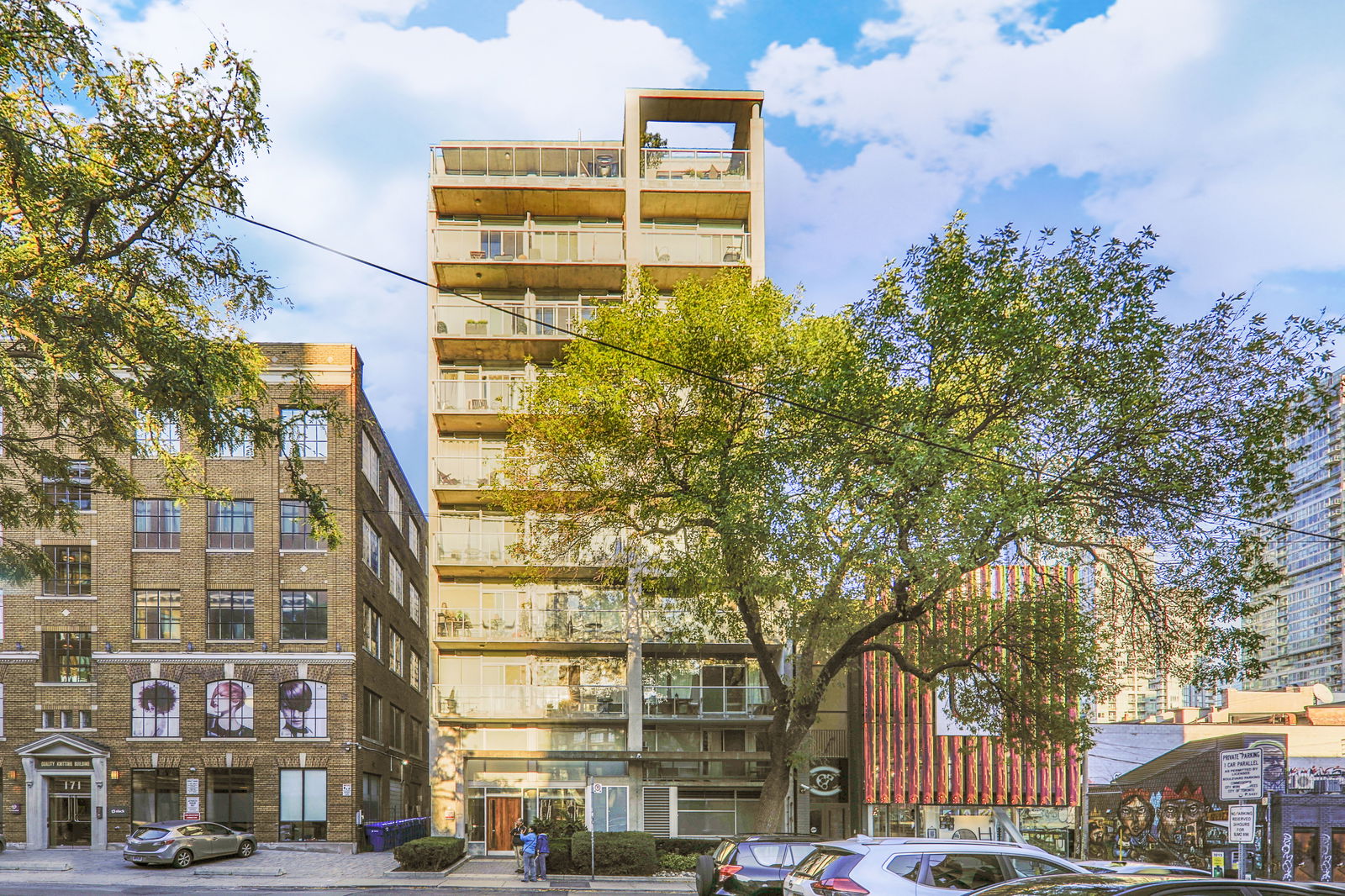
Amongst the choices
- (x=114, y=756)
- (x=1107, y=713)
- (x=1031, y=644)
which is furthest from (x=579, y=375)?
(x=1107, y=713)

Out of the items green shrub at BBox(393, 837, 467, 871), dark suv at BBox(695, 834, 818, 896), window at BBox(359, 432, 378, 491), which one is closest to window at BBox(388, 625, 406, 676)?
window at BBox(359, 432, 378, 491)

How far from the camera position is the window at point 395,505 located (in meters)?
51.0

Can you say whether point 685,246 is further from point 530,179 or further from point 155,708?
point 155,708

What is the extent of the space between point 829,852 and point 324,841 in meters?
29.0

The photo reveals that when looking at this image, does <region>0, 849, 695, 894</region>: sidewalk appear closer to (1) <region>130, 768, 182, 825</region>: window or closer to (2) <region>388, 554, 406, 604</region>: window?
(1) <region>130, 768, 182, 825</region>: window

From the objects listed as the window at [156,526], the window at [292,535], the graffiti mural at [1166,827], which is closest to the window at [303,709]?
A: the window at [292,535]

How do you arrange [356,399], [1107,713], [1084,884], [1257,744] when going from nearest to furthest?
[1084,884], [1257,744], [356,399], [1107,713]

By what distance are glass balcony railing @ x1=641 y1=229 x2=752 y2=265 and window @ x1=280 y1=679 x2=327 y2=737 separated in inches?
749

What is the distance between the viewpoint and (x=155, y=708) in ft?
129

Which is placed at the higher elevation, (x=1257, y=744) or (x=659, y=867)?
(x=1257, y=744)

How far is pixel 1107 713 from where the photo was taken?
132m

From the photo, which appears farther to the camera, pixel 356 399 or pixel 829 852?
pixel 356 399

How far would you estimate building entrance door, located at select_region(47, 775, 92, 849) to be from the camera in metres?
38.7

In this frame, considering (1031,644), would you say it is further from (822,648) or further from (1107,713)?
(1107,713)
